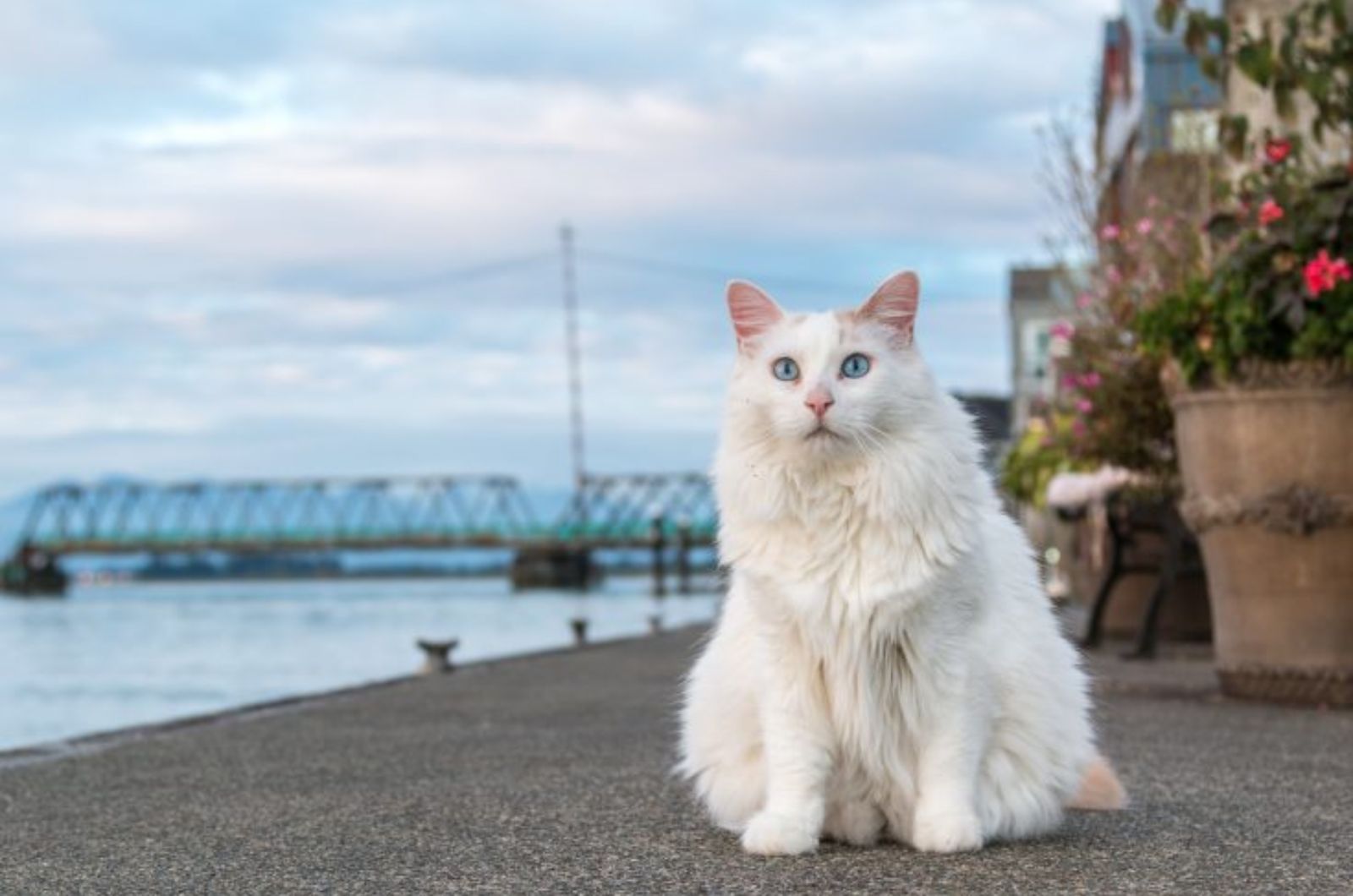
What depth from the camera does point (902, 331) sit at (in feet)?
11.5

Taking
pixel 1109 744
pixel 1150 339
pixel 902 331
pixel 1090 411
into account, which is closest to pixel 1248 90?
pixel 1090 411

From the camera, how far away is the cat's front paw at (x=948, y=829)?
3.48 meters

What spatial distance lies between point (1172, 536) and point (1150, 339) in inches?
114

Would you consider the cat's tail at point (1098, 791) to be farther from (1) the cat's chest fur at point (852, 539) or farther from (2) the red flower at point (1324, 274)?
(2) the red flower at point (1324, 274)

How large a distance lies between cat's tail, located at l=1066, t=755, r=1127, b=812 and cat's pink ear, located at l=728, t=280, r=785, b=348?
1.18m

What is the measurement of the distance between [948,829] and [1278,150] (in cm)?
467

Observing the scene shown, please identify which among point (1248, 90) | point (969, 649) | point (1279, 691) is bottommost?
point (1279, 691)

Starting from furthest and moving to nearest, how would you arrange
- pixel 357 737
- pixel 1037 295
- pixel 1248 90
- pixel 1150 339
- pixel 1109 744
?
pixel 1037 295
pixel 1248 90
pixel 1150 339
pixel 357 737
pixel 1109 744

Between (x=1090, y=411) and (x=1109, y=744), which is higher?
(x=1090, y=411)

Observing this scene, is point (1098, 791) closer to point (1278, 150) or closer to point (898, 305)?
point (898, 305)

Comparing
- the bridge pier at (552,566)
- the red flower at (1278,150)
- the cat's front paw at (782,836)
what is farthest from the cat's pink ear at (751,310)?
the bridge pier at (552,566)

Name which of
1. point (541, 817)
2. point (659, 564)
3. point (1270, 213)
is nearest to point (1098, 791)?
point (541, 817)

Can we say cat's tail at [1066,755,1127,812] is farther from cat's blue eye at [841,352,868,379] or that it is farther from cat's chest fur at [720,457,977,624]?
cat's blue eye at [841,352,868,379]

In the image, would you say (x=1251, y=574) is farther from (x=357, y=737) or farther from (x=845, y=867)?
(x=845, y=867)
